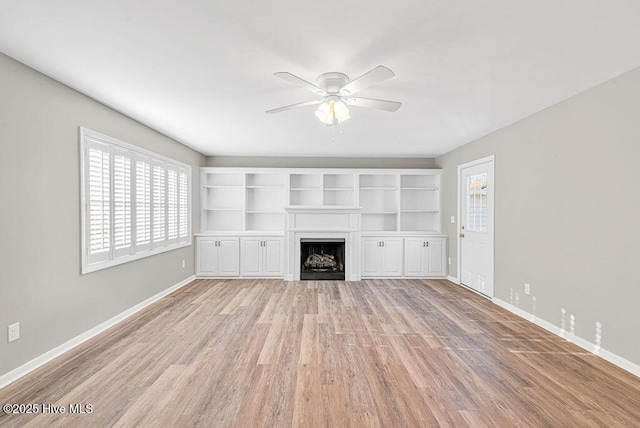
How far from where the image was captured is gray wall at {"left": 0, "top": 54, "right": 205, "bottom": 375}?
2.46 metres

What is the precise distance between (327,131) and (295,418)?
12.4ft

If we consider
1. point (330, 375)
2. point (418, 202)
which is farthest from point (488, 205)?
point (330, 375)

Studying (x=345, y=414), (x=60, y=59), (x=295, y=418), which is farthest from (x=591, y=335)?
(x=60, y=59)

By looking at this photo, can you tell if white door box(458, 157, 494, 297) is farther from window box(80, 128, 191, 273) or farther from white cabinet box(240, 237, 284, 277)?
window box(80, 128, 191, 273)

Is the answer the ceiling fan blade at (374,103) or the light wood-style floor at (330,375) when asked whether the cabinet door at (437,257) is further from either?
the ceiling fan blade at (374,103)

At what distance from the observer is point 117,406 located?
216cm

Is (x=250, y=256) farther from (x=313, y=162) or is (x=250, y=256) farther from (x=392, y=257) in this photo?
(x=392, y=257)

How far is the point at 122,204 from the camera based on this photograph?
3.90m

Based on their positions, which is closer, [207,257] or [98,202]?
[98,202]

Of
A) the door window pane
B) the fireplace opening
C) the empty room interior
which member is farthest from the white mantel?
the door window pane

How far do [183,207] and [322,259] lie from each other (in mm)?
2843

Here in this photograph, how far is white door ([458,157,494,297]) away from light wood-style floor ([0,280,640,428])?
3.52 ft

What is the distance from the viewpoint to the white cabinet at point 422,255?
644 centimetres

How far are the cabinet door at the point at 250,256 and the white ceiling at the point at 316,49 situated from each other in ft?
9.88
